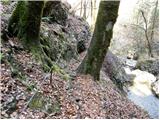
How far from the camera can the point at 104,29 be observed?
1021 centimetres

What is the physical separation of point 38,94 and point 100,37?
414cm

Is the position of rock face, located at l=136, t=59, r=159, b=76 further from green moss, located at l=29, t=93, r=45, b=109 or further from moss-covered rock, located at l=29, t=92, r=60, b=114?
green moss, located at l=29, t=93, r=45, b=109

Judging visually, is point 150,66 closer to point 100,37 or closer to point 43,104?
point 100,37

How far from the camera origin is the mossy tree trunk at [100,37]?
32.8ft

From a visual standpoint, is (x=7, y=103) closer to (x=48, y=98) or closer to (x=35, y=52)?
(x=48, y=98)

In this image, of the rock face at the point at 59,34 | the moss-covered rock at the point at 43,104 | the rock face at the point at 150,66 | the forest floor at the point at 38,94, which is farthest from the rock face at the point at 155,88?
the moss-covered rock at the point at 43,104

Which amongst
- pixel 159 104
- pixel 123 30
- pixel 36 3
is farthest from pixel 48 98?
pixel 123 30

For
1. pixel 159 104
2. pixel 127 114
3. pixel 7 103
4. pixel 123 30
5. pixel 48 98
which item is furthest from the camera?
pixel 123 30

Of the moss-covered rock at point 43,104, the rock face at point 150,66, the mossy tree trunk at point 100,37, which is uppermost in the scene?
the mossy tree trunk at point 100,37

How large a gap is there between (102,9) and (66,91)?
3435 millimetres

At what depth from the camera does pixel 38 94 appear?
677 centimetres

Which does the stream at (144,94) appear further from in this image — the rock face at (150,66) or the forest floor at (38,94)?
the forest floor at (38,94)

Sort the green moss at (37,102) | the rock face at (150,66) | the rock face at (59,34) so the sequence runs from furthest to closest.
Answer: the rock face at (150,66)
the rock face at (59,34)
the green moss at (37,102)

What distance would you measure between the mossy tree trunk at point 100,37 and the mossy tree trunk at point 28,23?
2.27 m
